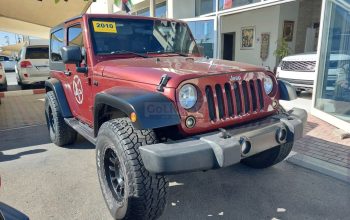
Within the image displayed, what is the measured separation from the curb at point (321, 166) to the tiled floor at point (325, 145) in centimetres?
12

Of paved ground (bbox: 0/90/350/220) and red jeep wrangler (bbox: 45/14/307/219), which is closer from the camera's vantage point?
red jeep wrangler (bbox: 45/14/307/219)

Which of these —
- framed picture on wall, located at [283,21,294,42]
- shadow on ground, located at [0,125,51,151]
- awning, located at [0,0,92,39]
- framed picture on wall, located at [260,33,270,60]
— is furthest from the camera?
framed picture on wall, located at [260,33,270,60]

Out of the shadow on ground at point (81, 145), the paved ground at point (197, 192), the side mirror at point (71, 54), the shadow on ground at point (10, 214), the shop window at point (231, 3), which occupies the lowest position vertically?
the paved ground at point (197, 192)

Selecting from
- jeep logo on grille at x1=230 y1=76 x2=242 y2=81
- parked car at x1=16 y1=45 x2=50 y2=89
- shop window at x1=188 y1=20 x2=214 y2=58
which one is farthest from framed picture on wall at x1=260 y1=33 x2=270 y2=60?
jeep logo on grille at x1=230 y1=76 x2=242 y2=81

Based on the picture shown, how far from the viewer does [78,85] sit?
142 inches

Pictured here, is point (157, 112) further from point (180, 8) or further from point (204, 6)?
point (180, 8)

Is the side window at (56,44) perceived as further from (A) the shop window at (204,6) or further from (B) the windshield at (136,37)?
(A) the shop window at (204,6)

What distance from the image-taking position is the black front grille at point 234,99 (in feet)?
7.79

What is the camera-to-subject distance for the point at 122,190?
259 centimetres

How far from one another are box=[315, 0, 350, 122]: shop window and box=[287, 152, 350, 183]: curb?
1.77 m

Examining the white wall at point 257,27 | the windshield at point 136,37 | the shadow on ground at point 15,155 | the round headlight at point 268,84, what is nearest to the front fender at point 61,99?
the shadow on ground at point 15,155

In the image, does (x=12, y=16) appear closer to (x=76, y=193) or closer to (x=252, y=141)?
(x=76, y=193)

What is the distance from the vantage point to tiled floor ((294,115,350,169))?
382 centimetres

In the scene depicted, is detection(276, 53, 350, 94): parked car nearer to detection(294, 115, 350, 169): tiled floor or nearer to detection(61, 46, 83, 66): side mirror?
detection(294, 115, 350, 169): tiled floor
